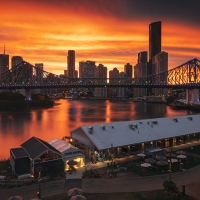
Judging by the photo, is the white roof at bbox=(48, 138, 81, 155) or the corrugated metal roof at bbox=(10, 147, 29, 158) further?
the white roof at bbox=(48, 138, 81, 155)

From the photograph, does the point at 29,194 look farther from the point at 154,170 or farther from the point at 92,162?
the point at 154,170

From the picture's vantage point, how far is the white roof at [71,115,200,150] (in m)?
17.8

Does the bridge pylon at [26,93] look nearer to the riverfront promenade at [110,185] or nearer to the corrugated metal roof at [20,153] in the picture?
the corrugated metal roof at [20,153]

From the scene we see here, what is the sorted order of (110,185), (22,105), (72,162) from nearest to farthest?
(110,185), (72,162), (22,105)

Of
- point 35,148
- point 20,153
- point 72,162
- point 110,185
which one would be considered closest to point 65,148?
point 72,162

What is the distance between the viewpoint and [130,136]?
1888 cm

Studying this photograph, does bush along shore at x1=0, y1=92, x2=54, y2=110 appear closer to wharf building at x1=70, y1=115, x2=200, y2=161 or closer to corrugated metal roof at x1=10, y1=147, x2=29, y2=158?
wharf building at x1=70, y1=115, x2=200, y2=161

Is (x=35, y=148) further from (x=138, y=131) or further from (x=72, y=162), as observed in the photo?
(x=138, y=131)

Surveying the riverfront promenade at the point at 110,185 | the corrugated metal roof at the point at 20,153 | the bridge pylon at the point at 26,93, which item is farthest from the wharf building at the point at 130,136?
the bridge pylon at the point at 26,93

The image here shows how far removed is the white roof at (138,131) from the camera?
17.8 meters

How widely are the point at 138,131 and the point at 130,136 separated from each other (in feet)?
3.84

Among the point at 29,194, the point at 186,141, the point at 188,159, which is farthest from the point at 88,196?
the point at 186,141

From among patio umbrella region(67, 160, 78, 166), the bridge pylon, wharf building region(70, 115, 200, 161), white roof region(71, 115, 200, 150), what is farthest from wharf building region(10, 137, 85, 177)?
the bridge pylon

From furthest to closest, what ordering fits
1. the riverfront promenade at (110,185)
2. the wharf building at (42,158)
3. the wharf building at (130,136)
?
the wharf building at (130,136), the wharf building at (42,158), the riverfront promenade at (110,185)
